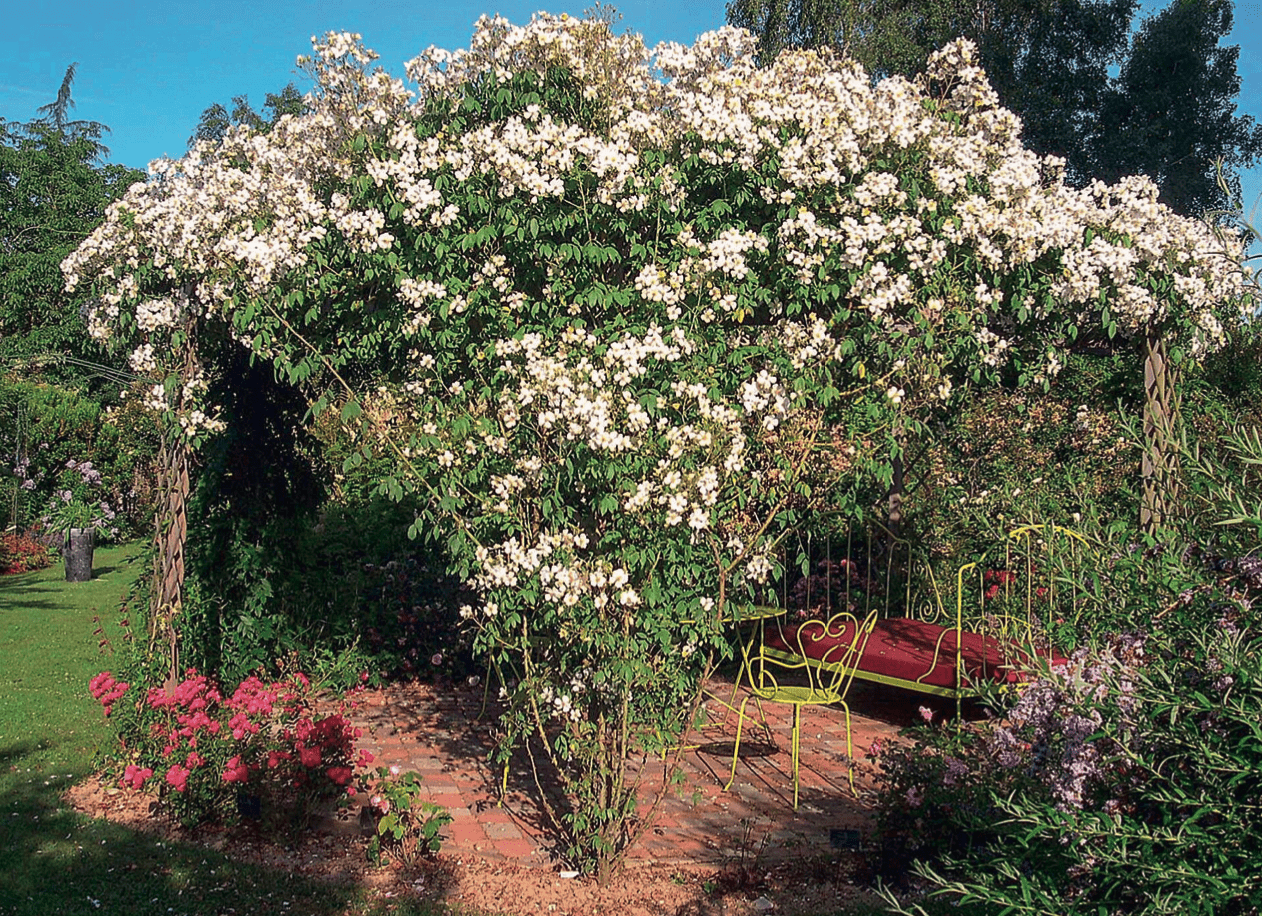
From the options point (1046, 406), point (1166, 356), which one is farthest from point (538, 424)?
point (1046, 406)

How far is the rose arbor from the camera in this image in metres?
3.57

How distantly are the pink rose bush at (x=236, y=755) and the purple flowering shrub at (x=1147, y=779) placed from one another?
9.99 feet

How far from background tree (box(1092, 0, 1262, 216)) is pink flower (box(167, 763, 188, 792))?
66.4 ft

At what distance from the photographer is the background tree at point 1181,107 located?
65.8 ft

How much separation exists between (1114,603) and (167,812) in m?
4.09

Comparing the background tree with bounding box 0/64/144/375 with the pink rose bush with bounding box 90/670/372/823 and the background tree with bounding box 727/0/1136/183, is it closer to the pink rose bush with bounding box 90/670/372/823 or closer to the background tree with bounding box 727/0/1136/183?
the background tree with bounding box 727/0/1136/183

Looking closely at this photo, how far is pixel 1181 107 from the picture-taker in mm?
20938

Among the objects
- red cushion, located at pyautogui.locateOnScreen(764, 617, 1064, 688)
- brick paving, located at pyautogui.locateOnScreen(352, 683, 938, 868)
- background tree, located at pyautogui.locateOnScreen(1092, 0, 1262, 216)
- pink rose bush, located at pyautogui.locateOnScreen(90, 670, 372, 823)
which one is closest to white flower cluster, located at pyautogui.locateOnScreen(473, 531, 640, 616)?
brick paving, located at pyautogui.locateOnScreen(352, 683, 938, 868)

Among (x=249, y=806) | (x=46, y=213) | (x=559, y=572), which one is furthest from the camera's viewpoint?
(x=46, y=213)

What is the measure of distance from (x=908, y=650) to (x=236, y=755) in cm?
370

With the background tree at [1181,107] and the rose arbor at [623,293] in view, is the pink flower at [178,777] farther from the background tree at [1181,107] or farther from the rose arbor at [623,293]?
the background tree at [1181,107]

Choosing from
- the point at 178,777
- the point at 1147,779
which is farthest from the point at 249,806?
the point at 1147,779

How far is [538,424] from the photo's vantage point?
3562 mm

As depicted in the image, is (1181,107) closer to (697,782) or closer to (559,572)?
(697,782)
